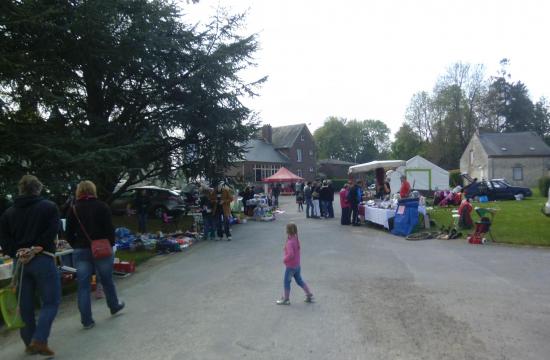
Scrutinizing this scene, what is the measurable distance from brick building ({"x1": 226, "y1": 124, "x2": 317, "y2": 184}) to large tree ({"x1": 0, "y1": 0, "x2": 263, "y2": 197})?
123ft

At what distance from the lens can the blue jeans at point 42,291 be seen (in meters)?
4.69

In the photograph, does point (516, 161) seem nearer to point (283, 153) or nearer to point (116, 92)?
point (283, 153)

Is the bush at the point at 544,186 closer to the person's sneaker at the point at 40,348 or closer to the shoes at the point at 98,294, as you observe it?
the shoes at the point at 98,294

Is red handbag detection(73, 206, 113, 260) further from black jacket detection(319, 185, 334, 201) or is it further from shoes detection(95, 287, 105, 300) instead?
black jacket detection(319, 185, 334, 201)

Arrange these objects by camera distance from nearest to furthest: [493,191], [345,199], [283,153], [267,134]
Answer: [345,199] < [493,191] < [283,153] < [267,134]

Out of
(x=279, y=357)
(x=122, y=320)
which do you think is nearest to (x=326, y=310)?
(x=279, y=357)

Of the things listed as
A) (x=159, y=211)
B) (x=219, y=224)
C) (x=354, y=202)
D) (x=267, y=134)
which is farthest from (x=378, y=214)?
(x=267, y=134)

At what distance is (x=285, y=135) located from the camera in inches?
2579

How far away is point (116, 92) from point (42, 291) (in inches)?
482

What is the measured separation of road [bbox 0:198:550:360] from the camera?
4.73m

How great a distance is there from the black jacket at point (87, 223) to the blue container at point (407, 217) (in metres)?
10.8

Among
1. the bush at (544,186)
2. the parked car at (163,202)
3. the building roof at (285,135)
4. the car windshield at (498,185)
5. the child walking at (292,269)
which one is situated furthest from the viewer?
the building roof at (285,135)

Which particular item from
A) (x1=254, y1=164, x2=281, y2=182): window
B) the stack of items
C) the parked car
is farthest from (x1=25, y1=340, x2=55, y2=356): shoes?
(x1=254, y1=164, x2=281, y2=182): window

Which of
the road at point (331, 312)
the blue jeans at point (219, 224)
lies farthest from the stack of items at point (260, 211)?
the road at point (331, 312)
